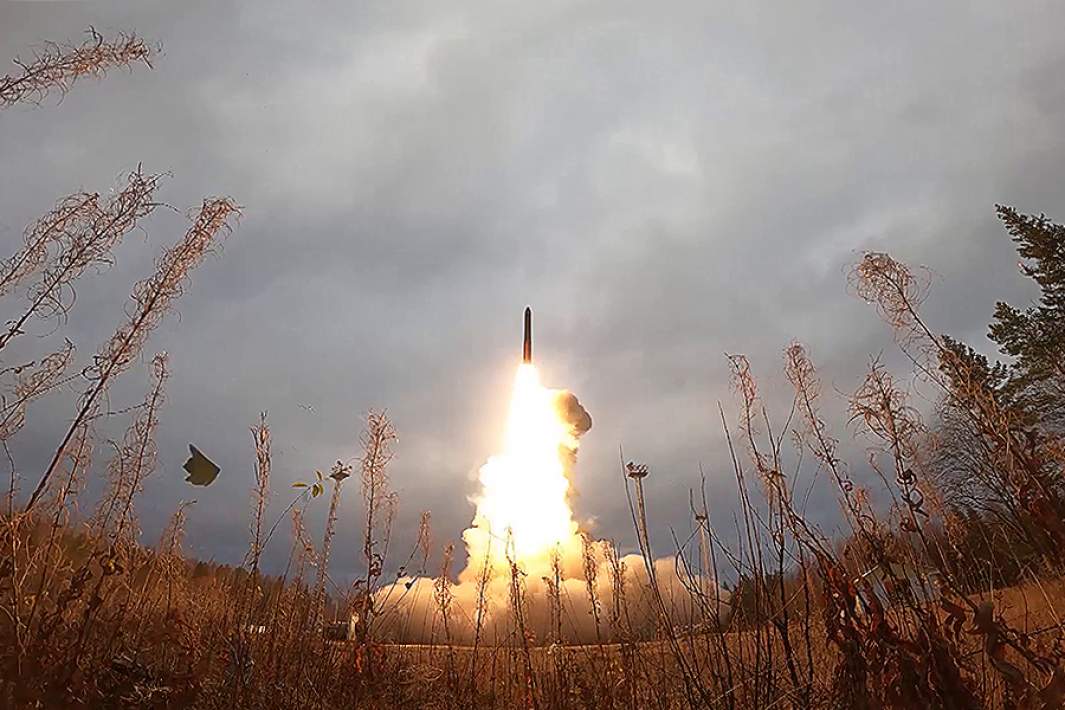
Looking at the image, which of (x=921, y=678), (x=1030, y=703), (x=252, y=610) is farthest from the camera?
(x=252, y=610)

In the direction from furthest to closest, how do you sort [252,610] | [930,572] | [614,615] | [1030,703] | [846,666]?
[252,610] → [614,615] → [930,572] → [846,666] → [1030,703]

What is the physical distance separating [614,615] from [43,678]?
4282 mm

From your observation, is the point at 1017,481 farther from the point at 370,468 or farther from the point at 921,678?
the point at 370,468

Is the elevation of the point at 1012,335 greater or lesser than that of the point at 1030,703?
greater

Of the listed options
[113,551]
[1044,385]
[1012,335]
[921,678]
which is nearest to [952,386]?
[921,678]

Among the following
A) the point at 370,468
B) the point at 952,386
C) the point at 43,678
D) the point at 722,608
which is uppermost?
the point at 370,468

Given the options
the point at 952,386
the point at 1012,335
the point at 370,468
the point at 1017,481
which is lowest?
the point at 1017,481

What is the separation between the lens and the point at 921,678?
333 cm

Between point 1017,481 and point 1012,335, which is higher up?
point 1012,335

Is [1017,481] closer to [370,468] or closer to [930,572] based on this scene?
[930,572]

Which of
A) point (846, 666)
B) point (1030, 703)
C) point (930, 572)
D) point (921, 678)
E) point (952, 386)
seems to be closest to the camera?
point (1030, 703)

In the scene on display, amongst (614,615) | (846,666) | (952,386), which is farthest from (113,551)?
(952,386)

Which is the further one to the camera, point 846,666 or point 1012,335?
point 1012,335

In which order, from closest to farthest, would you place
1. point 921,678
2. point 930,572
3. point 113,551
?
point 921,678
point 930,572
point 113,551
